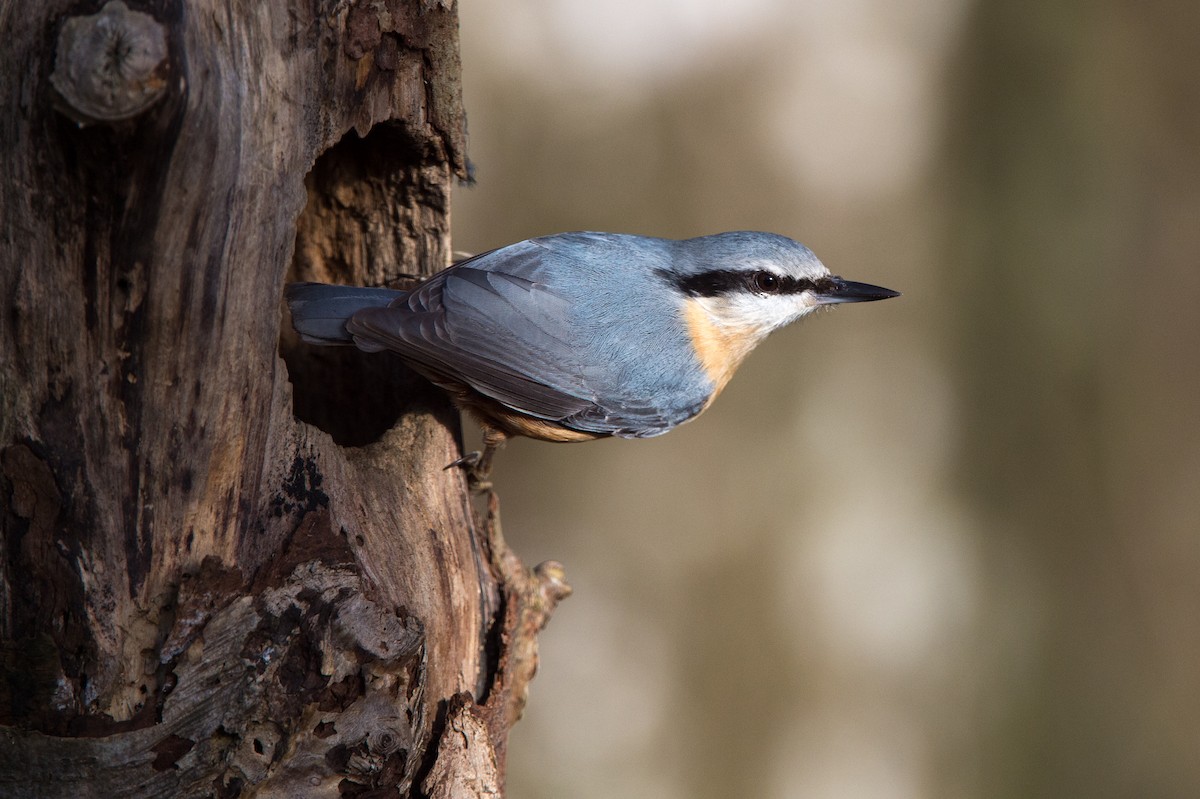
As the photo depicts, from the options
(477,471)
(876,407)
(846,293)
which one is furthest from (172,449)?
(876,407)

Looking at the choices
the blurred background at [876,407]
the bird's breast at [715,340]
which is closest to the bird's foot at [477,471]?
the bird's breast at [715,340]

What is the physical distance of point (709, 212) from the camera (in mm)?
3771

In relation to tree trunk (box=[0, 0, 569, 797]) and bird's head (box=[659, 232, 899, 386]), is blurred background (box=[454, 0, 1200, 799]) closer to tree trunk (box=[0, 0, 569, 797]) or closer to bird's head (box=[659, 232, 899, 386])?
bird's head (box=[659, 232, 899, 386])

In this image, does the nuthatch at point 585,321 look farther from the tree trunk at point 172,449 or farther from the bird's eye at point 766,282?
the tree trunk at point 172,449

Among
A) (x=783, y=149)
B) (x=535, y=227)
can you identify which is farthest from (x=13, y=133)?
(x=783, y=149)

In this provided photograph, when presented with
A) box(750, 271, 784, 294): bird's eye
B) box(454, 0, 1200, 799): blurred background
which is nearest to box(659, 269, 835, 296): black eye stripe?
box(750, 271, 784, 294): bird's eye

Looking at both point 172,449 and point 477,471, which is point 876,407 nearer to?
point 477,471

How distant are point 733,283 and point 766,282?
3.9 inches

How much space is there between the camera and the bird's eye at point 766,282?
2771mm

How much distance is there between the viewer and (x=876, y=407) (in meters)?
4.05

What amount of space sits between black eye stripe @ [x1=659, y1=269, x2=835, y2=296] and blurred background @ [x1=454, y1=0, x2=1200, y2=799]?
1.01m

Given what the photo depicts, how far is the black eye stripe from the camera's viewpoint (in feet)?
9.07

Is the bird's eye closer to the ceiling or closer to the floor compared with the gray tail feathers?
closer to the ceiling

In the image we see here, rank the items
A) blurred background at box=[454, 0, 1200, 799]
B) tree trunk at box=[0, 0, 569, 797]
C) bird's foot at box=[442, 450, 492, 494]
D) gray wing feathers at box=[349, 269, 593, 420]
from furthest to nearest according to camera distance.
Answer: blurred background at box=[454, 0, 1200, 799] < bird's foot at box=[442, 450, 492, 494] < gray wing feathers at box=[349, 269, 593, 420] < tree trunk at box=[0, 0, 569, 797]
